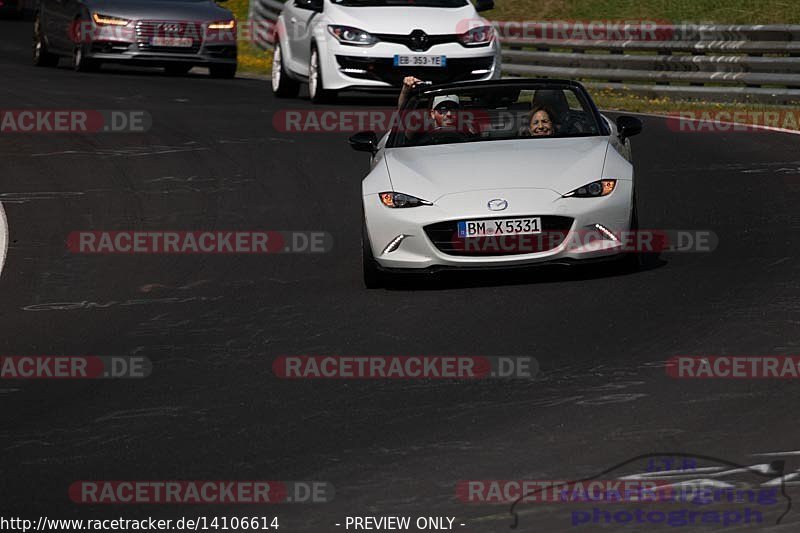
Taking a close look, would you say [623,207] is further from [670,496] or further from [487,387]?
[670,496]

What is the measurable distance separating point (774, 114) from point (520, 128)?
1084 centimetres

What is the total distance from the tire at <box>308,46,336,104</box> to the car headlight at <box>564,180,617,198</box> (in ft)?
36.0

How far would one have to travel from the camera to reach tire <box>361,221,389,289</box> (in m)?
10.9

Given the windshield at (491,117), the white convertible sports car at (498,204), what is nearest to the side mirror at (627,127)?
the white convertible sports car at (498,204)

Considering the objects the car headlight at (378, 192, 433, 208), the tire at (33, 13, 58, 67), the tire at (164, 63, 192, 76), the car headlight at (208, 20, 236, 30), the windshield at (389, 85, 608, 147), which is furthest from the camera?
the tire at (33, 13, 58, 67)

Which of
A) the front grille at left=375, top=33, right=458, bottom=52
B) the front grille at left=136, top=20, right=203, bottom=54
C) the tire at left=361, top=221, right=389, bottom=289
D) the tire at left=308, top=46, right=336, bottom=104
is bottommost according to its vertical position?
the front grille at left=136, top=20, right=203, bottom=54

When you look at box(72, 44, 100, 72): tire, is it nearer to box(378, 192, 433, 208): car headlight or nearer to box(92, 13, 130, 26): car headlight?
box(92, 13, 130, 26): car headlight

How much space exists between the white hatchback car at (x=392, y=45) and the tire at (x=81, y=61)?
17.4ft

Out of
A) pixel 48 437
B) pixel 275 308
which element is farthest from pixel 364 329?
pixel 48 437

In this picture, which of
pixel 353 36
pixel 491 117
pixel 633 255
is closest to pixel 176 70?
pixel 353 36

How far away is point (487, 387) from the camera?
26.5ft

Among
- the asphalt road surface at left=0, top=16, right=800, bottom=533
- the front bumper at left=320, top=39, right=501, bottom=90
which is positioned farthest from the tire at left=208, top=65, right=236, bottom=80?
the asphalt road surface at left=0, top=16, right=800, bottom=533

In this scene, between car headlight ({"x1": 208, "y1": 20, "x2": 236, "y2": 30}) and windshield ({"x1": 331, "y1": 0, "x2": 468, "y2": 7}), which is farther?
car headlight ({"x1": 208, "y1": 20, "x2": 236, "y2": 30})

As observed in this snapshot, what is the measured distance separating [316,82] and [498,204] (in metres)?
11.4
